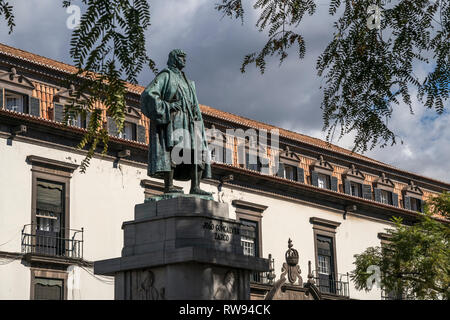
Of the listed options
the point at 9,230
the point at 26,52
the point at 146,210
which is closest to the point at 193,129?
the point at 146,210

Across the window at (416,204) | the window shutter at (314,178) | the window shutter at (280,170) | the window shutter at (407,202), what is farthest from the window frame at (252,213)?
the window at (416,204)

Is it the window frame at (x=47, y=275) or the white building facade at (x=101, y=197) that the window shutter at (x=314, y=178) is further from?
the window frame at (x=47, y=275)

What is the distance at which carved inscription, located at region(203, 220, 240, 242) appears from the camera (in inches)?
494

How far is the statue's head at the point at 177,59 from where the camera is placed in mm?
13773

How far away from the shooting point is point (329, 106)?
9938 mm

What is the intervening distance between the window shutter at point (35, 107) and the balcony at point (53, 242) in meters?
3.45

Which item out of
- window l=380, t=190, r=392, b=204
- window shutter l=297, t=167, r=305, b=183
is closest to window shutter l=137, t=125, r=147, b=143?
window shutter l=297, t=167, r=305, b=183

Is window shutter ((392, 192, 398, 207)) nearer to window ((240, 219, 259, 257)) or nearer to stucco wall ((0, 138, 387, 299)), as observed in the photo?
stucco wall ((0, 138, 387, 299))

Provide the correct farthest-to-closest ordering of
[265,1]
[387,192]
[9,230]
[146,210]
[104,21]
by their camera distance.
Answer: [387,192], [9,230], [146,210], [265,1], [104,21]

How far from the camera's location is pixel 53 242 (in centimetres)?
2678

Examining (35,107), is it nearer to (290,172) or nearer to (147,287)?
(290,172)

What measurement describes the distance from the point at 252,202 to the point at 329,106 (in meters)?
24.2
